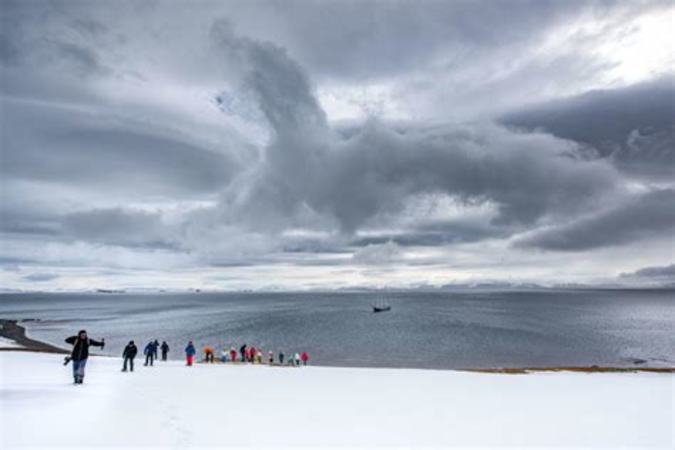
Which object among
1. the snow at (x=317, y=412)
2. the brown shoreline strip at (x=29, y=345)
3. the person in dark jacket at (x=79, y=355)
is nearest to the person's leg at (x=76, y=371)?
the person in dark jacket at (x=79, y=355)

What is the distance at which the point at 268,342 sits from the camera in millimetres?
72812

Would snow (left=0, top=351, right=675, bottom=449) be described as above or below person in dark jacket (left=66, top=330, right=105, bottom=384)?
below

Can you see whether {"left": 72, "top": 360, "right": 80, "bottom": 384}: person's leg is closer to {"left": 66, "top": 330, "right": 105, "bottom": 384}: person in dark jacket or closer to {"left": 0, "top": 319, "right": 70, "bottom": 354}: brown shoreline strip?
{"left": 66, "top": 330, "right": 105, "bottom": 384}: person in dark jacket

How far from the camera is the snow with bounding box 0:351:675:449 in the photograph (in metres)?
10.5

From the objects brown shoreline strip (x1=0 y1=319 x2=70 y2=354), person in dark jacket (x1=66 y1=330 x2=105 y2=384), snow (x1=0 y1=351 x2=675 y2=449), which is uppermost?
person in dark jacket (x1=66 y1=330 x2=105 y2=384)

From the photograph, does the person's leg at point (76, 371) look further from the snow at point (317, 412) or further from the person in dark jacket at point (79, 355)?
the snow at point (317, 412)

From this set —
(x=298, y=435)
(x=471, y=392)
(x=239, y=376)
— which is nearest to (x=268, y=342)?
(x=239, y=376)

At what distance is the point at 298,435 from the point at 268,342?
64864 millimetres

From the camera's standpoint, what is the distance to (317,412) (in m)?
13.4

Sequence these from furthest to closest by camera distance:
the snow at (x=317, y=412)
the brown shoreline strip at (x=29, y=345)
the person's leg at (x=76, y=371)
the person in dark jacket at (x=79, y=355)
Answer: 1. the brown shoreline strip at (x=29, y=345)
2. the person's leg at (x=76, y=371)
3. the person in dark jacket at (x=79, y=355)
4. the snow at (x=317, y=412)

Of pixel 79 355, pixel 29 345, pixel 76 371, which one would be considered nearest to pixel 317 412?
pixel 79 355

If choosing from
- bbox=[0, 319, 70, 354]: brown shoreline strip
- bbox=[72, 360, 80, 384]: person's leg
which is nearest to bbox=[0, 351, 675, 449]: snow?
bbox=[72, 360, 80, 384]: person's leg

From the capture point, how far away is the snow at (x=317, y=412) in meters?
10.5

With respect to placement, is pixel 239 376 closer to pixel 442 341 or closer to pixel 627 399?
pixel 627 399
